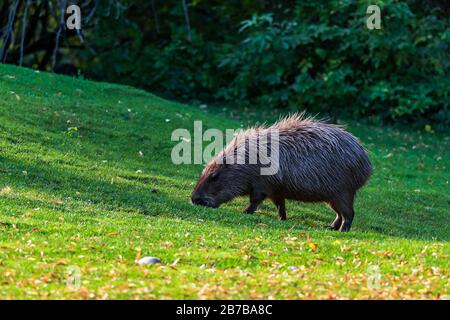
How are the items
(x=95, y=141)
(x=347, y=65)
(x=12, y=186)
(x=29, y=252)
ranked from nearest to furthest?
(x=29, y=252)
(x=12, y=186)
(x=95, y=141)
(x=347, y=65)

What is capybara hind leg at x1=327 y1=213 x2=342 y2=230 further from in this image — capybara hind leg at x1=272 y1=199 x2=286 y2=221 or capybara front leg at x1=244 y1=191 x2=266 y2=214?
capybara front leg at x1=244 y1=191 x2=266 y2=214

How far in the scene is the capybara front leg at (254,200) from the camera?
10938 millimetres

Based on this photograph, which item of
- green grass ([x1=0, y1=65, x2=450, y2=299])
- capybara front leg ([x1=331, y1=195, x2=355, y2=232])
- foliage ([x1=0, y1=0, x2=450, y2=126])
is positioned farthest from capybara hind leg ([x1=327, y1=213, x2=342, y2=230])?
foliage ([x1=0, y1=0, x2=450, y2=126])

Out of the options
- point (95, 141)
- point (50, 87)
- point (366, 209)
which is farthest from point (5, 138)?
point (366, 209)

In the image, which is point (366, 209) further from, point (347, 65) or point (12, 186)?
point (347, 65)

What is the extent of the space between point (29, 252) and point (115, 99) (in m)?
10.0

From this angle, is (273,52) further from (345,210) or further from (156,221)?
(156,221)

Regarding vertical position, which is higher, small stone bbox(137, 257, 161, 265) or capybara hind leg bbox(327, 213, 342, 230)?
small stone bbox(137, 257, 161, 265)

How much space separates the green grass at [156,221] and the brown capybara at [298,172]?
12.9 inches

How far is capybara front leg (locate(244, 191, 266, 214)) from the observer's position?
1094cm

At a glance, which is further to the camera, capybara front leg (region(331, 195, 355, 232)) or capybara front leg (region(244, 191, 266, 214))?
capybara front leg (region(244, 191, 266, 214))

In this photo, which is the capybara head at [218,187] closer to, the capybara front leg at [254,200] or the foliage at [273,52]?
the capybara front leg at [254,200]

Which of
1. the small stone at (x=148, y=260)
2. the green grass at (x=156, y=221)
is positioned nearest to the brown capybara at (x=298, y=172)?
the green grass at (x=156, y=221)
